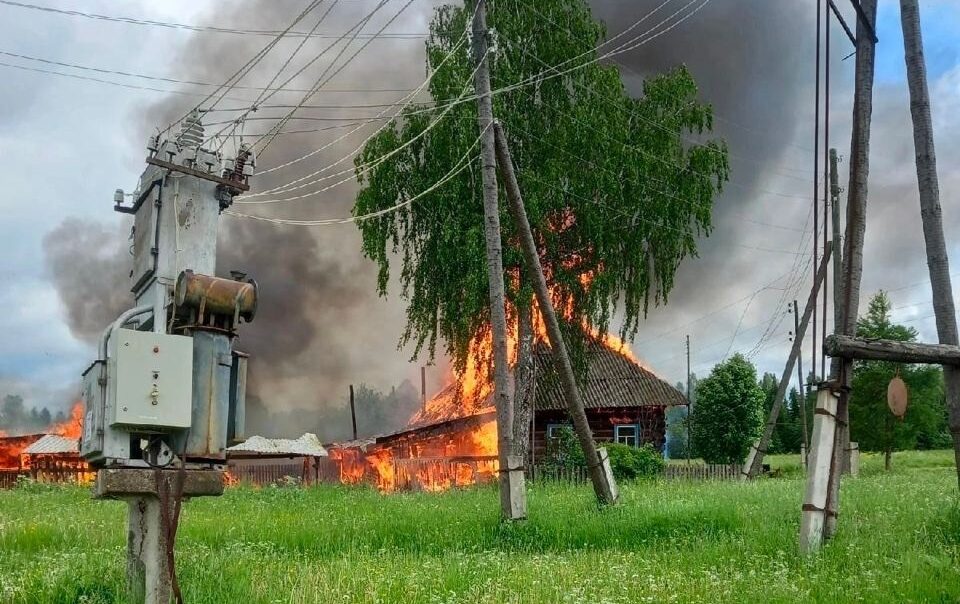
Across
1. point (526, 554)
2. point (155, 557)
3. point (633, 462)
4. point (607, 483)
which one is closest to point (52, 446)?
point (633, 462)

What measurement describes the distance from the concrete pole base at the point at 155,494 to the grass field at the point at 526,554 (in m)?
0.74

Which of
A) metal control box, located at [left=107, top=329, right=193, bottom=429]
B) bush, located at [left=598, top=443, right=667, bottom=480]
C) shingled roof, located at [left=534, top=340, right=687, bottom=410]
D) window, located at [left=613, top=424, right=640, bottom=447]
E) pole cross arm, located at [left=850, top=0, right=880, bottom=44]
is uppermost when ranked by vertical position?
pole cross arm, located at [left=850, top=0, right=880, bottom=44]

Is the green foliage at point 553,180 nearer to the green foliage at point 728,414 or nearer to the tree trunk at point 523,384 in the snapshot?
the tree trunk at point 523,384

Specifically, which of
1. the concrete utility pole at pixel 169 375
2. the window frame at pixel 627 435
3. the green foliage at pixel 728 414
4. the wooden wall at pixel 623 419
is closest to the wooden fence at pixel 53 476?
the wooden wall at pixel 623 419

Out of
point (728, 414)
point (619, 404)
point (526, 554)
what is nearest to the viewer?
point (526, 554)

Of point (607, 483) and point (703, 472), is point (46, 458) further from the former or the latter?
point (607, 483)

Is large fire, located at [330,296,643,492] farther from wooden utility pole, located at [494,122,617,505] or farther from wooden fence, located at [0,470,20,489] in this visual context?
wooden fence, located at [0,470,20,489]

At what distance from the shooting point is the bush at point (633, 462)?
91.5 ft

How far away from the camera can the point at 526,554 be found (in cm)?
1206

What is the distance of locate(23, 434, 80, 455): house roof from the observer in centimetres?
3975

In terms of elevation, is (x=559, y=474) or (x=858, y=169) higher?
(x=858, y=169)

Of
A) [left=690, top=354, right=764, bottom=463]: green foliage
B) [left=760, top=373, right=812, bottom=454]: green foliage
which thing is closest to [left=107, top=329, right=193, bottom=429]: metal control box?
[left=690, top=354, right=764, bottom=463]: green foliage

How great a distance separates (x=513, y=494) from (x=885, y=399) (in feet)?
123

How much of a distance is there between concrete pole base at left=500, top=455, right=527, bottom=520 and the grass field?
0.83 feet
